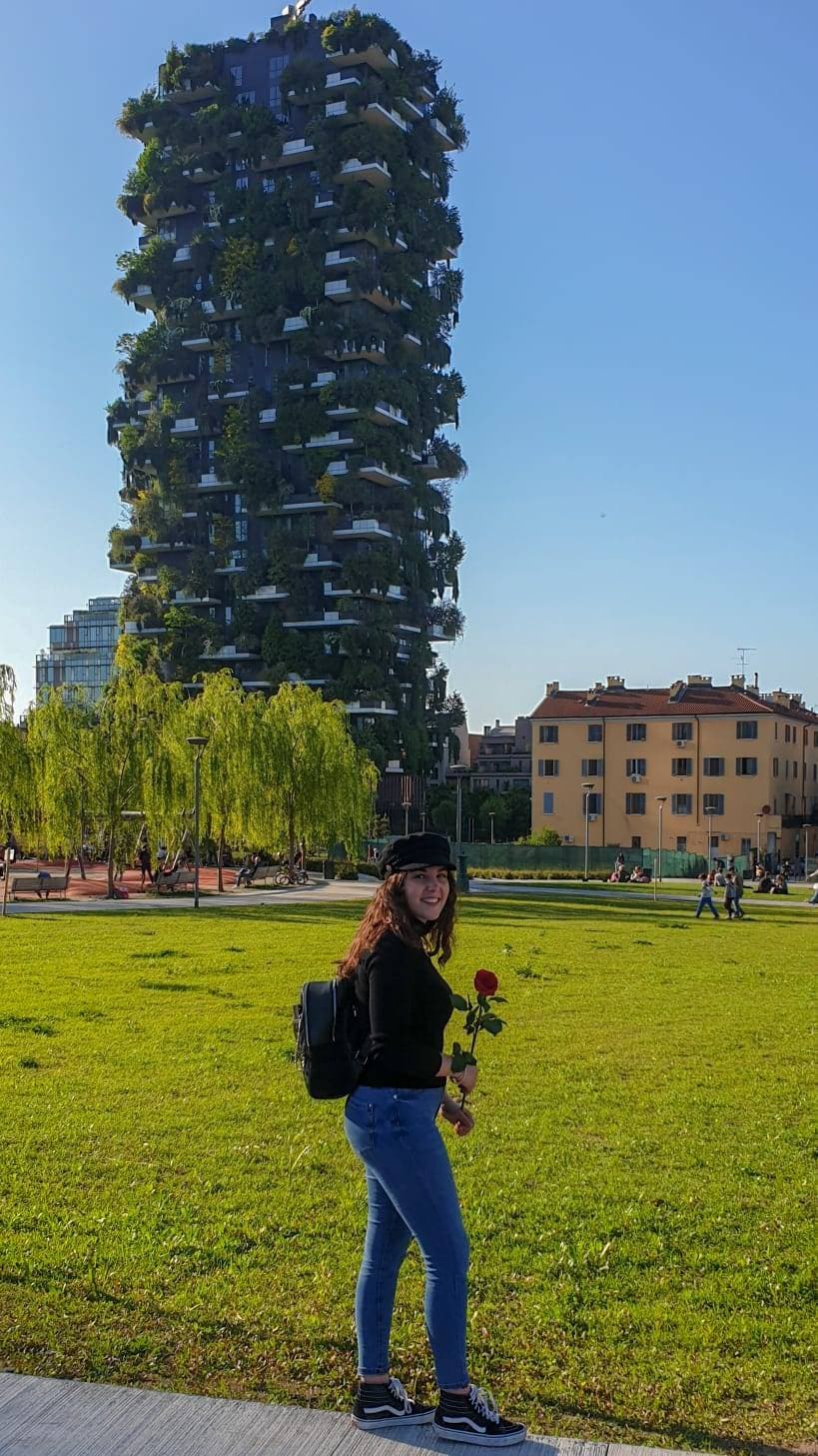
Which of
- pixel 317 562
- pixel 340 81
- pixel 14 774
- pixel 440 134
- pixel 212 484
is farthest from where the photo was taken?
pixel 440 134

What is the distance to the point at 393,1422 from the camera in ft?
15.6

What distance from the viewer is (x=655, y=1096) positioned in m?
10.7

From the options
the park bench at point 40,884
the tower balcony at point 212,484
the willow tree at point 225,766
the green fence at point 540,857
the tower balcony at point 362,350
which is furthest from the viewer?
the tower balcony at point 212,484

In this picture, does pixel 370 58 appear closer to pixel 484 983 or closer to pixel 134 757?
pixel 134 757

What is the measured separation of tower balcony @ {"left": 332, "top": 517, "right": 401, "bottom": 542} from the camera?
10050cm

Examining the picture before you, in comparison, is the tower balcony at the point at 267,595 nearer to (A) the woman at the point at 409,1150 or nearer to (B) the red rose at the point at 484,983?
(B) the red rose at the point at 484,983

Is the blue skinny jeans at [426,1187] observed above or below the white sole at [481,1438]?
above

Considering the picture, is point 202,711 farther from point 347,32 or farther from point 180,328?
point 347,32

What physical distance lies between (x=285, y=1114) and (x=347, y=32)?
110296 millimetres

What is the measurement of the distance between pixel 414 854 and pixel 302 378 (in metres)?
102

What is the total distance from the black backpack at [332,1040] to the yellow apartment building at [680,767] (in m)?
80.7

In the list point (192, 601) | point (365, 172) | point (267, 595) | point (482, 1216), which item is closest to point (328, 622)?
point (267, 595)

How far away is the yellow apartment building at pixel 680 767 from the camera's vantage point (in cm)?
8681

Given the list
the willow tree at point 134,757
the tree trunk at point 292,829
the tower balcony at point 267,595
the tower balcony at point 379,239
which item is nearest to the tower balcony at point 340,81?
the tower balcony at point 379,239
